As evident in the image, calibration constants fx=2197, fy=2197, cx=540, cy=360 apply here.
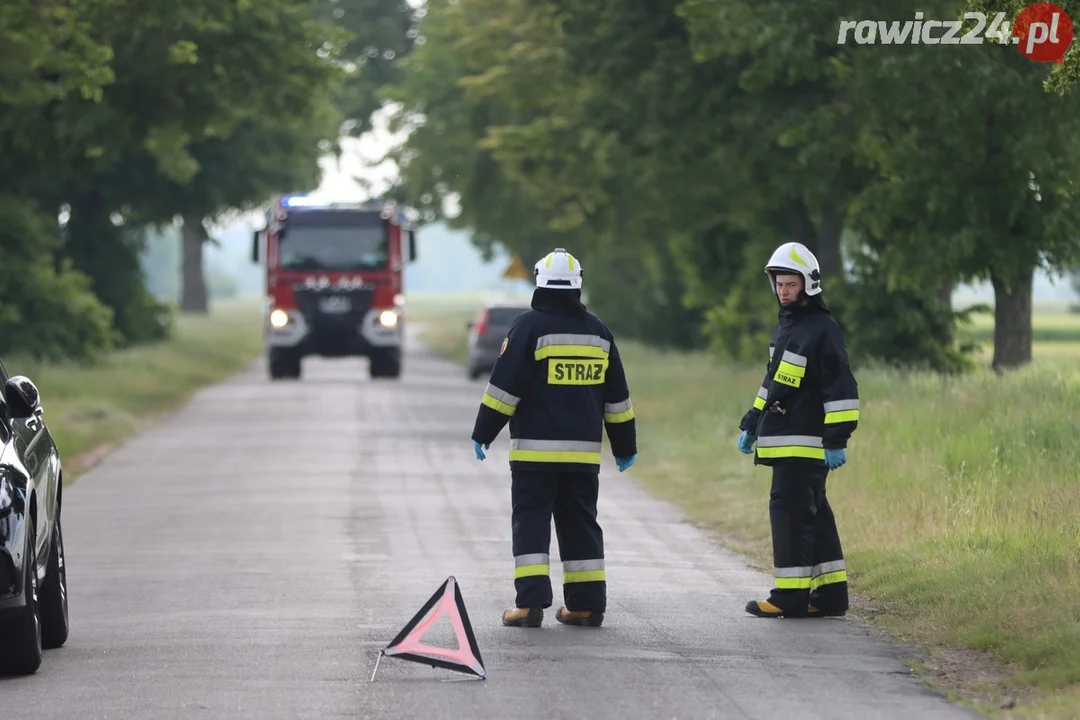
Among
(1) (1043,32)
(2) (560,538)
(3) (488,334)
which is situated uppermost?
(1) (1043,32)

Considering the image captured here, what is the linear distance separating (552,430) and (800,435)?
4.42 feet

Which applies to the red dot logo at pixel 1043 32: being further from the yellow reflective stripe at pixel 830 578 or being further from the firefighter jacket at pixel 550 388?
the firefighter jacket at pixel 550 388

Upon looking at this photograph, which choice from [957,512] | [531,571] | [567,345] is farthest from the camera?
[957,512]

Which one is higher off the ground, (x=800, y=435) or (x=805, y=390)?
(x=805, y=390)

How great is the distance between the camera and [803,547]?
11445mm

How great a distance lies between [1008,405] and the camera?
62.5ft

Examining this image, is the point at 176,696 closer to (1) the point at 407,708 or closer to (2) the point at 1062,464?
(1) the point at 407,708

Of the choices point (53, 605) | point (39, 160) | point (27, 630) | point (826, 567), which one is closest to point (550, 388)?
point (826, 567)

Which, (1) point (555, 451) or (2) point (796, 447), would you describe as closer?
(1) point (555, 451)

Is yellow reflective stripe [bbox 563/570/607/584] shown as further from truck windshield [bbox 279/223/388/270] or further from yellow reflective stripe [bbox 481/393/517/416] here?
truck windshield [bbox 279/223/388/270]

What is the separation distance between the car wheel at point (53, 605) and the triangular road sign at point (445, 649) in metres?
1.77

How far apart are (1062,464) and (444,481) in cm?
729

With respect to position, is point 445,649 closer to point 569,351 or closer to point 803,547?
point 569,351

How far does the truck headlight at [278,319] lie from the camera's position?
39.2 m
